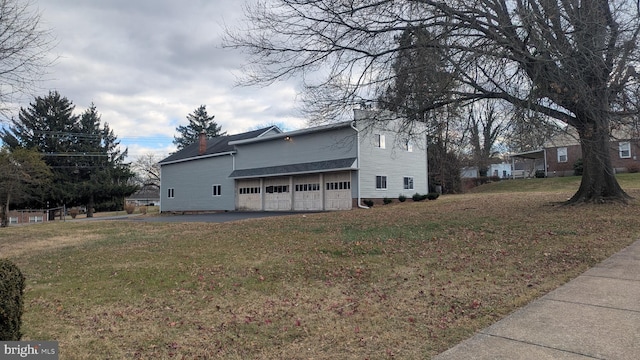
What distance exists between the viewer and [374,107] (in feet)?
41.7

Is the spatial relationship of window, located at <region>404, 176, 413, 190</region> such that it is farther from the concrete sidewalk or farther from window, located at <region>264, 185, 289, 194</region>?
the concrete sidewalk

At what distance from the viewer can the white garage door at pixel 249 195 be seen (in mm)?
31519

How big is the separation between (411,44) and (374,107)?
94.5 inches

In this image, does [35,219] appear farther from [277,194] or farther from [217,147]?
[277,194]

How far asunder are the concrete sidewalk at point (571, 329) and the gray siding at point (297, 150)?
1938 cm

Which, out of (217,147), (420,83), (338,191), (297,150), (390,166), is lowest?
(338,191)

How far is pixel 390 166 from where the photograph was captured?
2819 centimetres

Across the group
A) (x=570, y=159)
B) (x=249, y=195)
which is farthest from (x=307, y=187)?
(x=570, y=159)

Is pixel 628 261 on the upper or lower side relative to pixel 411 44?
lower

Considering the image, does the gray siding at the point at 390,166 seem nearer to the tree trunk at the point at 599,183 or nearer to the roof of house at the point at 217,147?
the tree trunk at the point at 599,183

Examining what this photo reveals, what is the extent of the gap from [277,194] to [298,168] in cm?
335

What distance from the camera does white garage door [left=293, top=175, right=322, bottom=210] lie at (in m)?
27.8

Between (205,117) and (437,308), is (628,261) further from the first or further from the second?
(205,117)

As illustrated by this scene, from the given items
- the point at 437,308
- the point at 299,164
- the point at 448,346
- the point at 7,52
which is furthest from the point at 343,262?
the point at 299,164
